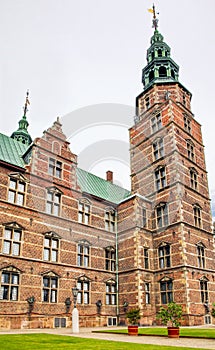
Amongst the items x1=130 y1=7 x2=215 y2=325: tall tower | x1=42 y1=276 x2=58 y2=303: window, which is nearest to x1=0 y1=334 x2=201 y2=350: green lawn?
x1=42 y1=276 x2=58 y2=303: window

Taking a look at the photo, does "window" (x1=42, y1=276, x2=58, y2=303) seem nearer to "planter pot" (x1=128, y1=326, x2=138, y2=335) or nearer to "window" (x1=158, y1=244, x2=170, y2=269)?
"planter pot" (x1=128, y1=326, x2=138, y2=335)

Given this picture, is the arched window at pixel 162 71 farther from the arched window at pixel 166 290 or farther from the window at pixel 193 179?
the arched window at pixel 166 290

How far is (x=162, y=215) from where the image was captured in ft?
87.0

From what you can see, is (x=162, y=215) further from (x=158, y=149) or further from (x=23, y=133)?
(x=23, y=133)

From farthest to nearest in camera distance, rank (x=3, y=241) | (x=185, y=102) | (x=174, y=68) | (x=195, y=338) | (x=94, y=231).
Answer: (x=174, y=68) → (x=185, y=102) → (x=94, y=231) → (x=3, y=241) → (x=195, y=338)

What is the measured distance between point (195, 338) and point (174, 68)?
30.4 meters

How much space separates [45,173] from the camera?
23.5 m

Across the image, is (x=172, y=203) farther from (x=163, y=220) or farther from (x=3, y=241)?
(x=3, y=241)

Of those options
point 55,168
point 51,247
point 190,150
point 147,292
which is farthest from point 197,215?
point 51,247

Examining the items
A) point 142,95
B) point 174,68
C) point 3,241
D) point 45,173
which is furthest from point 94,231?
point 174,68

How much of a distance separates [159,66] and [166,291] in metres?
24.2

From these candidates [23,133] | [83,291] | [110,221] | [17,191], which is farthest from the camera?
[23,133]

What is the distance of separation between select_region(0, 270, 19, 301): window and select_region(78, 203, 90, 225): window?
7.35 metres

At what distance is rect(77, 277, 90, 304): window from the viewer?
22672 millimetres
